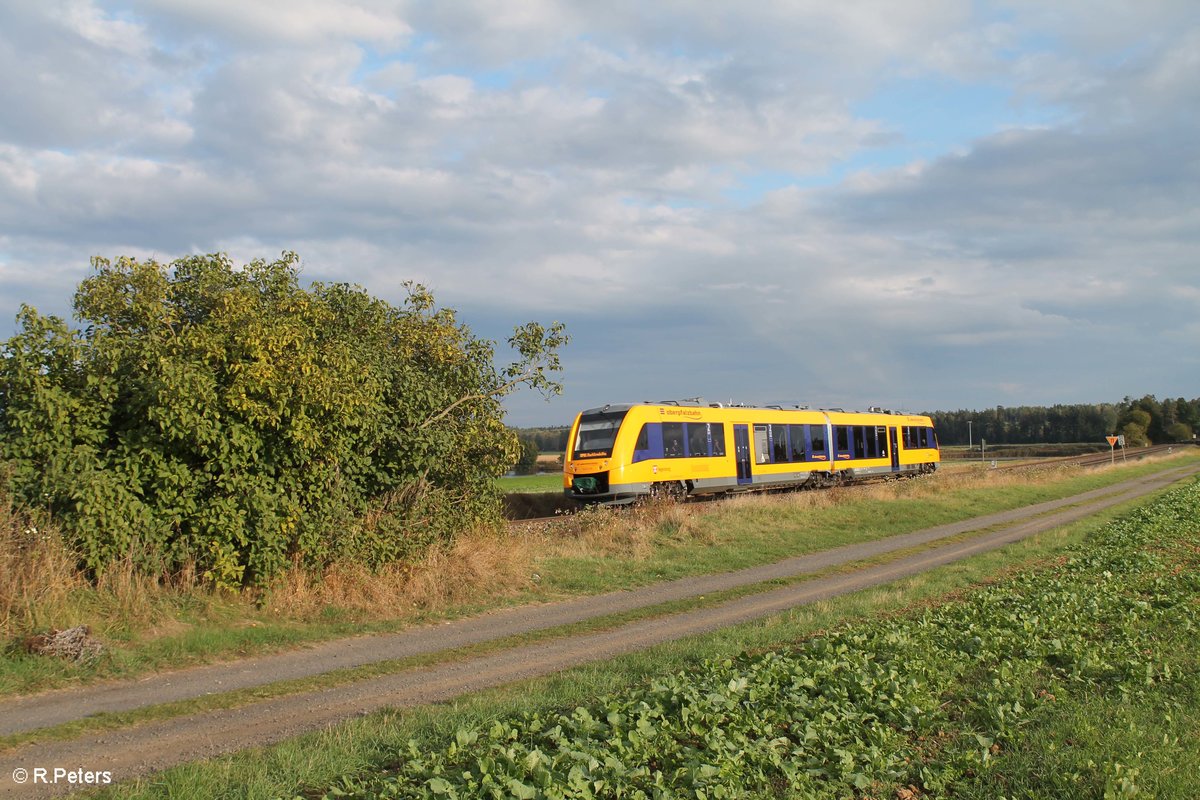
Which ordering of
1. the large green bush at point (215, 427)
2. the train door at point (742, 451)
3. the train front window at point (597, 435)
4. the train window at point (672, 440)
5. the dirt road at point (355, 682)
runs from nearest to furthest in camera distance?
1. the dirt road at point (355, 682)
2. the large green bush at point (215, 427)
3. the train front window at point (597, 435)
4. the train window at point (672, 440)
5. the train door at point (742, 451)

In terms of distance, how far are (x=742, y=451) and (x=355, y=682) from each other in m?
20.9

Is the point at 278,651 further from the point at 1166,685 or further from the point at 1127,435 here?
the point at 1127,435

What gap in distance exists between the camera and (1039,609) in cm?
963

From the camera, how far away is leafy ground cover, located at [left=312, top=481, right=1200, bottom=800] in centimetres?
488

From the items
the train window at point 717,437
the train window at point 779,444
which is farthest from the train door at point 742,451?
the train window at point 779,444

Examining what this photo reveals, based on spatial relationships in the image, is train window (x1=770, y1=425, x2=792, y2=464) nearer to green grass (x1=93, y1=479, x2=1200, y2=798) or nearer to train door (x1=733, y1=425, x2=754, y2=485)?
train door (x1=733, y1=425, x2=754, y2=485)

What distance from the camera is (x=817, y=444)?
32.3 m

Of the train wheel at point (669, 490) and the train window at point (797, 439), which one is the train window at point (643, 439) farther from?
the train window at point (797, 439)

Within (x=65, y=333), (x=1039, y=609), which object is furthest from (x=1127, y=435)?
(x=65, y=333)

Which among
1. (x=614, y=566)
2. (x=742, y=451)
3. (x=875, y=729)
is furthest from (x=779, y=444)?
(x=875, y=729)

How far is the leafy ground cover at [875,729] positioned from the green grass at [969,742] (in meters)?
0.02

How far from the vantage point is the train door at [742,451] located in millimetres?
27234

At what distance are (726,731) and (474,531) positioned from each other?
8.58 meters

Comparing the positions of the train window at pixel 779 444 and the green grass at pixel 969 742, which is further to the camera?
the train window at pixel 779 444
